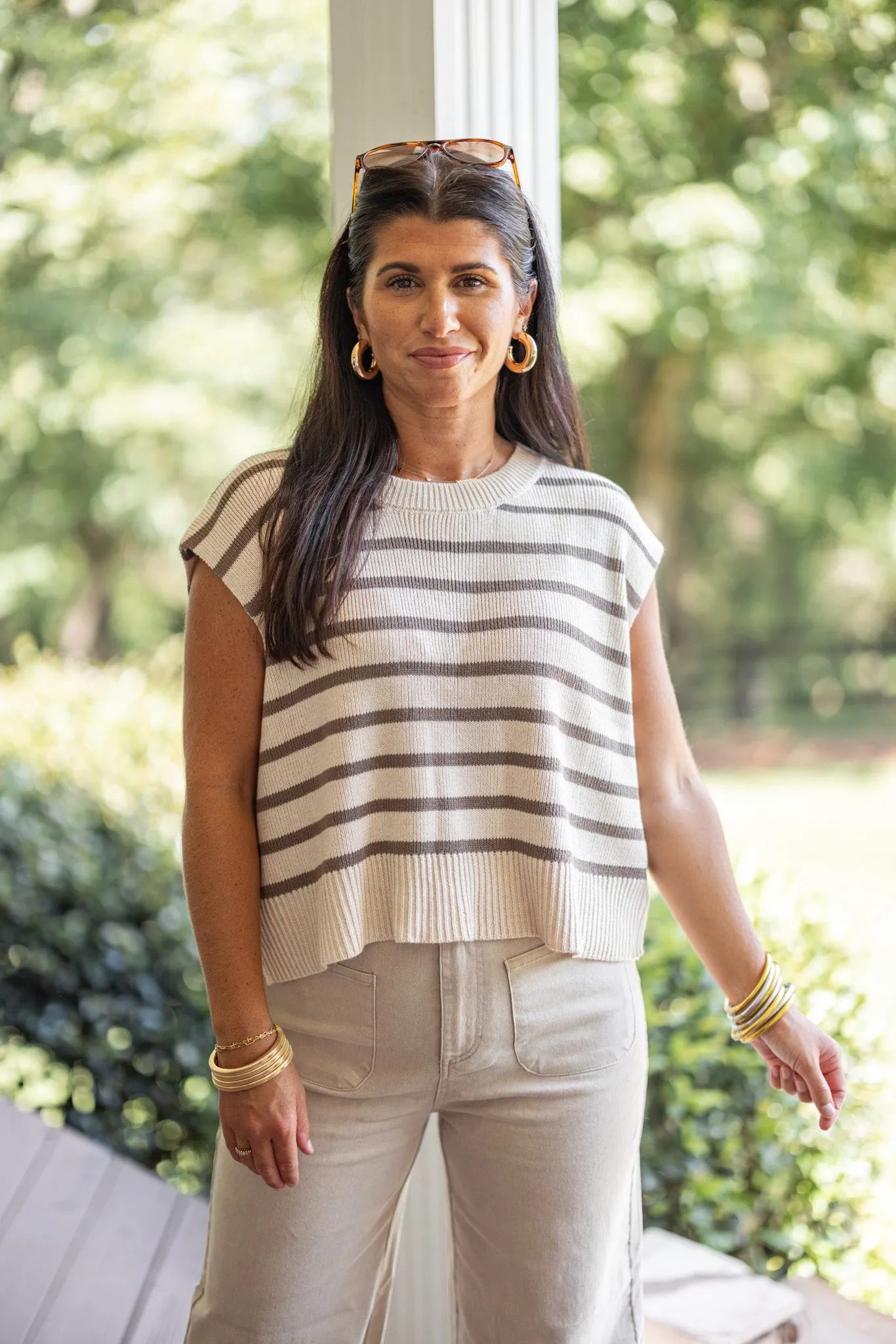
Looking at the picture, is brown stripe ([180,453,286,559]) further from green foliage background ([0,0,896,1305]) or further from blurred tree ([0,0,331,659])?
blurred tree ([0,0,331,659])

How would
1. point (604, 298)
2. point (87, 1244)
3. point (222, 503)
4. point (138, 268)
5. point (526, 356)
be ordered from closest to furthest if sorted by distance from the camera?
point (222, 503)
point (526, 356)
point (87, 1244)
point (604, 298)
point (138, 268)

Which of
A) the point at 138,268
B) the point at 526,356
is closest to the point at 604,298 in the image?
the point at 138,268

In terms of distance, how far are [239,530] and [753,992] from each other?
828 mm

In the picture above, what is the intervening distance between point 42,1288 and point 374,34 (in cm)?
230

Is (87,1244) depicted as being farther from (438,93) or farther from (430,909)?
(438,93)

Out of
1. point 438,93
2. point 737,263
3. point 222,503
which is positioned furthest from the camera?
point 737,263

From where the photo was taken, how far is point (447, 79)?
6.06ft

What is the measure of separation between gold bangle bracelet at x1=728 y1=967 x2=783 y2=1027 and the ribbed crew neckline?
675 millimetres

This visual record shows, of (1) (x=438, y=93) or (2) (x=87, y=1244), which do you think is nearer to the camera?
(1) (x=438, y=93)

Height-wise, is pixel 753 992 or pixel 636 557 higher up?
pixel 636 557

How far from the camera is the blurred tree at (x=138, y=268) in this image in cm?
621

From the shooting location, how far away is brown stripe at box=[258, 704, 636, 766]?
4.66 feet

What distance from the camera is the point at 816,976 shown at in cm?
259

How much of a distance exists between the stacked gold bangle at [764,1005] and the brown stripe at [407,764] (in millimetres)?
383
